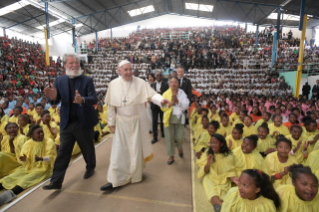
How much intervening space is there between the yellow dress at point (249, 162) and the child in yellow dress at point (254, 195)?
2.90 ft

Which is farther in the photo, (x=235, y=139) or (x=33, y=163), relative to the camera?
(x=235, y=139)

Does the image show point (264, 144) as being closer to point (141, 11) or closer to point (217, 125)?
point (217, 125)

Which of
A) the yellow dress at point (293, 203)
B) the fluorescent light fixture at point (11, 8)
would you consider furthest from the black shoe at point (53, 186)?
the fluorescent light fixture at point (11, 8)

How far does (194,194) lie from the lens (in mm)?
2695

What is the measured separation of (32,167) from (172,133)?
2302 millimetres

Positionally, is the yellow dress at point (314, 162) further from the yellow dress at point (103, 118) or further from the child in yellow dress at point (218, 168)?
the yellow dress at point (103, 118)

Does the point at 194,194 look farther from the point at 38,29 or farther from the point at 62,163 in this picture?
the point at 38,29

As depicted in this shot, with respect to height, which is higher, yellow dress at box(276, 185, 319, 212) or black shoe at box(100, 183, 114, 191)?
yellow dress at box(276, 185, 319, 212)

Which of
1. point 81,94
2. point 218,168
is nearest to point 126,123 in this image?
point 81,94

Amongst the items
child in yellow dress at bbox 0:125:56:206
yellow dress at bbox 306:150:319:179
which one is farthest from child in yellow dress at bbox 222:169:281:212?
child in yellow dress at bbox 0:125:56:206

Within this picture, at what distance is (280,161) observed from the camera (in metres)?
2.79

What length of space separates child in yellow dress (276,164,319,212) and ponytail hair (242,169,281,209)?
0.36 feet

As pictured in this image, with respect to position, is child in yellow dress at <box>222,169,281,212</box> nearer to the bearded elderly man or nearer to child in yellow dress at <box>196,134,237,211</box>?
child in yellow dress at <box>196,134,237,211</box>

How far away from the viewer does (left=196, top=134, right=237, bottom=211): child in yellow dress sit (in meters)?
2.67
